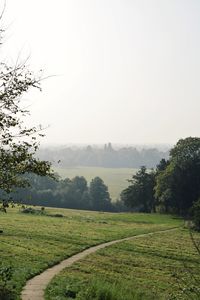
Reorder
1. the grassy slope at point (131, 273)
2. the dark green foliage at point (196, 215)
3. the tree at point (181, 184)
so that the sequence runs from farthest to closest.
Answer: the tree at point (181, 184) < the dark green foliage at point (196, 215) < the grassy slope at point (131, 273)

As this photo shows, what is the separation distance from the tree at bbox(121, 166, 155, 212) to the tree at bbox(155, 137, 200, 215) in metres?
8.80

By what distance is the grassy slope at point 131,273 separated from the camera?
69.7ft

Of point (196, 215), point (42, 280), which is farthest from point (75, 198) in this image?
point (42, 280)

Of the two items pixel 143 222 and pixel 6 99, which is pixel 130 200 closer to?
pixel 143 222

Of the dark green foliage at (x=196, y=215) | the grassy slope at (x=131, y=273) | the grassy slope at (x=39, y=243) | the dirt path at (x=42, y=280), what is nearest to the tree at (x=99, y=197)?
the dark green foliage at (x=196, y=215)

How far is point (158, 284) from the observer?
29516 millimetres

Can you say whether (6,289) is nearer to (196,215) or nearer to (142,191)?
(196,215)

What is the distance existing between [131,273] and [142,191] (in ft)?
233

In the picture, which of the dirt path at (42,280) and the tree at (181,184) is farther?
the tree at (181,184)

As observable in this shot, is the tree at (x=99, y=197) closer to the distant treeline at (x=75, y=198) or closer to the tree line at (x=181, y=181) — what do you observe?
the distant treeline at (x=75, y=198)

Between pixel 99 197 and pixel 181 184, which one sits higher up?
pixel 181 184

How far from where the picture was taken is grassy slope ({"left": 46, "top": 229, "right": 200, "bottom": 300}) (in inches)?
836

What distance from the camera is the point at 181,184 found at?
90812mm

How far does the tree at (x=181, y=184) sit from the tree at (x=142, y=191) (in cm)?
880
